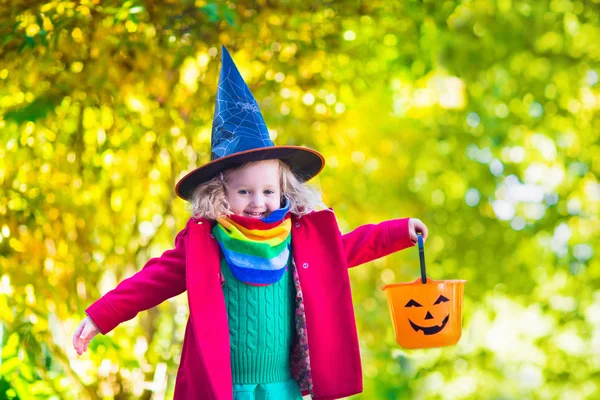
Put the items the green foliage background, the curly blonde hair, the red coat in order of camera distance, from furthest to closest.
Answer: the green foliage background, the curly blonde hair, the red coat

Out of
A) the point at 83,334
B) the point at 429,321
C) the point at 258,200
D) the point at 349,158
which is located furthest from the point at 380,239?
the point at 349,158

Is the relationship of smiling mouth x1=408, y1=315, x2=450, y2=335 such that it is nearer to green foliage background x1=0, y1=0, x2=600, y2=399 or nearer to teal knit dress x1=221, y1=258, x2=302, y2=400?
teal knit dress x1=221, y1=258, x2=302, y2=400

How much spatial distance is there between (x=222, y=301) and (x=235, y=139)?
0.43 meters

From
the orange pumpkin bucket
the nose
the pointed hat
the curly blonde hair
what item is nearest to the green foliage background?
the pointed hat

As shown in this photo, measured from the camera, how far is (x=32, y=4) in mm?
3178

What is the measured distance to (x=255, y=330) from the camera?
84.4 inches

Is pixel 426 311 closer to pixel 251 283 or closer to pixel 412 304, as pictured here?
pixel 412 304

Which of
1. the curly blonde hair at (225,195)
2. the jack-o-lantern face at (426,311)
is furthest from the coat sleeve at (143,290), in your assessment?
the jack-o-lantern face at (426,311)

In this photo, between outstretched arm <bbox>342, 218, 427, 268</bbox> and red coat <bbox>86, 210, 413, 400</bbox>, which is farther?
outstretched arm <bbox>342, 218, 427, 268</bbox>

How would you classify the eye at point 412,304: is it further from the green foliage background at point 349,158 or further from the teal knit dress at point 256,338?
the green foliage background at point 349,158

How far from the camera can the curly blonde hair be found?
7.11ft

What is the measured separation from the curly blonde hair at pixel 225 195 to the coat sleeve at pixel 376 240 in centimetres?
15

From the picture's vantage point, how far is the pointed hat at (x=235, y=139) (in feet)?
7.06

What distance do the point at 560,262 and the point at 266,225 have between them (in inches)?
105
